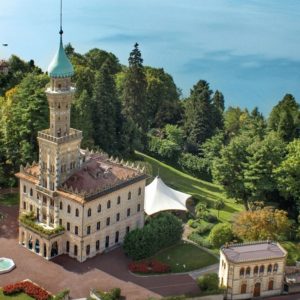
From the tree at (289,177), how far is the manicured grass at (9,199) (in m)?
31.5

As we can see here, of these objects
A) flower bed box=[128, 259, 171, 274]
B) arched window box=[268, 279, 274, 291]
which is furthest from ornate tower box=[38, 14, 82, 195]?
arched window box=[268, 279, 274, 291]

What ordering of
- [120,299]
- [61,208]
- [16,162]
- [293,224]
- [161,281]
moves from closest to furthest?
1. [120,299]
2. [161,281]
3. [61,208]
4. [293,224]
5. [16,162]

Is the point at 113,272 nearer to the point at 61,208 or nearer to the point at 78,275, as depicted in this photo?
the point at 78,275

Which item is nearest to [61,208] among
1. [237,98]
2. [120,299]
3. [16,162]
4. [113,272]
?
[113,272]

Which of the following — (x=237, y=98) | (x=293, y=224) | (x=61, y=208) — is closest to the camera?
(x=61, y=208)

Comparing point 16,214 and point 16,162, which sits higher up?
point 16,162

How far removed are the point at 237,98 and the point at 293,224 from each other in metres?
78.4

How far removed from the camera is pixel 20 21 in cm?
17638

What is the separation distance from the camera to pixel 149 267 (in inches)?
2122

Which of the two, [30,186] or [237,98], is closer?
[30,186]

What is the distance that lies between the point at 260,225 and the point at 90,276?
17691 millimetres

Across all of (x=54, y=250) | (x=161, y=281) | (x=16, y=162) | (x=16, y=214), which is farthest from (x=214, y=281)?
(x=16, y=162)

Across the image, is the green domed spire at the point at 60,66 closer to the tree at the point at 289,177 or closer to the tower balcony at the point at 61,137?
the tower balcony at the point at 61,137

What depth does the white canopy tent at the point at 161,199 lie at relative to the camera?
6438 centimetres
